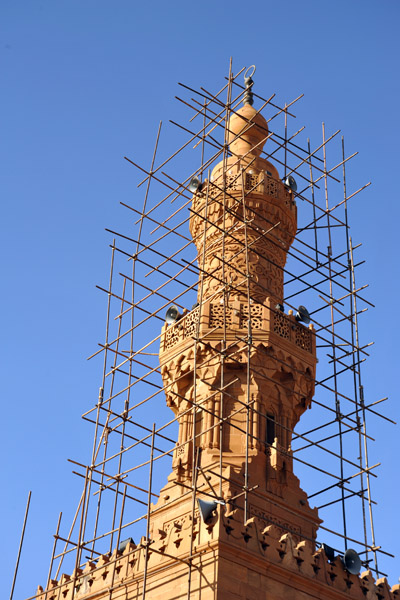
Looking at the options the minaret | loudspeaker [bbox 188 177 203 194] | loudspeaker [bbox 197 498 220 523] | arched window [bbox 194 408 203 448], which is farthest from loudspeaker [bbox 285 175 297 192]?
loudspeaker [bbox 197 498 220 523]

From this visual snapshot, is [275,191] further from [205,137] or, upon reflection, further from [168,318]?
[168,318]

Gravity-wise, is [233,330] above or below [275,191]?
below

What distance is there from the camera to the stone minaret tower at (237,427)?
2244cm

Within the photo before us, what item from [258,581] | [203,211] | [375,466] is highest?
[203,211]

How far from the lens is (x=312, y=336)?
98.6ft

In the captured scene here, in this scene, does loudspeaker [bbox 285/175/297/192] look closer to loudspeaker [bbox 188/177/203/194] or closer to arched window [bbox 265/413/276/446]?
loudspeaker [bbox 188/177/203/194]

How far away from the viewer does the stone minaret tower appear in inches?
→ 883

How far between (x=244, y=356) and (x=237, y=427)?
315 cm

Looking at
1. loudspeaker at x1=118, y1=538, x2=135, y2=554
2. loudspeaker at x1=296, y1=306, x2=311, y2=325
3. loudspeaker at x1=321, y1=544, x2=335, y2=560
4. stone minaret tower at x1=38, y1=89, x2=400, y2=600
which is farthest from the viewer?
loudspeaker at x1=296, y1=306, x2=311, y2=325

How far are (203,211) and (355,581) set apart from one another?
40.3 ft

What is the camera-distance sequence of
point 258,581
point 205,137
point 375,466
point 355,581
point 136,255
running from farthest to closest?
point 205,137 < point 136,255 < point 375,466 < point 355,581 < point 258,581

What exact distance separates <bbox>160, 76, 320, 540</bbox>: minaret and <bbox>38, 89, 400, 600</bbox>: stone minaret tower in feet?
0.13

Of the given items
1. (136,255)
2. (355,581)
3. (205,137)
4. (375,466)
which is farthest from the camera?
(205,137)

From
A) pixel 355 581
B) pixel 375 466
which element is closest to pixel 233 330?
pixel 375 466
